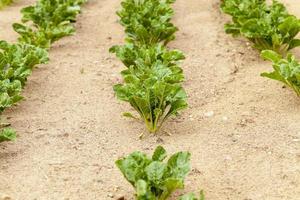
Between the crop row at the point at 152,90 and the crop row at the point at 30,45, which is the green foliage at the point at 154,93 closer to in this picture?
the crop row at the point at 152,90

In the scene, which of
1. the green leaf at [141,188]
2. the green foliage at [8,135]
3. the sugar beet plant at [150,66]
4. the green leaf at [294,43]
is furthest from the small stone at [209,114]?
the green leaf at [141,188]

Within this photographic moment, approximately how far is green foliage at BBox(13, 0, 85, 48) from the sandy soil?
0.81ft

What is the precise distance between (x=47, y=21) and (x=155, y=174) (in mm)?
4412

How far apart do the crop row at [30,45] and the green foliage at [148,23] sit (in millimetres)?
725

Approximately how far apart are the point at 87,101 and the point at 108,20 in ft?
9.97

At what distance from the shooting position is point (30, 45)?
6.56 meters

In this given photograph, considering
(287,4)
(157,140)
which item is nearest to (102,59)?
(157,140)

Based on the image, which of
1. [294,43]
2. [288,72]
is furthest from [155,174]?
[294,43]

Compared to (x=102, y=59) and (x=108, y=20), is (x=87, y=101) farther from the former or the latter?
(x=108, y=20)

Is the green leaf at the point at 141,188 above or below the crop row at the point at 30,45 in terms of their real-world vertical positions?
above

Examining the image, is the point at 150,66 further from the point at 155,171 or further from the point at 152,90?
the point at 155,171

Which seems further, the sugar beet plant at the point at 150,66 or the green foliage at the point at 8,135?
the sugar beet plant at the point at 150,66

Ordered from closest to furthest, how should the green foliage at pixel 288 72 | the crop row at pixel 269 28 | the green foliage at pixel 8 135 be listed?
the green foliage at pixel 8 135 → the green foliage at pixel 288 72 → the crop row at pixel 269 28

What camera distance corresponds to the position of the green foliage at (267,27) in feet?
20.9
